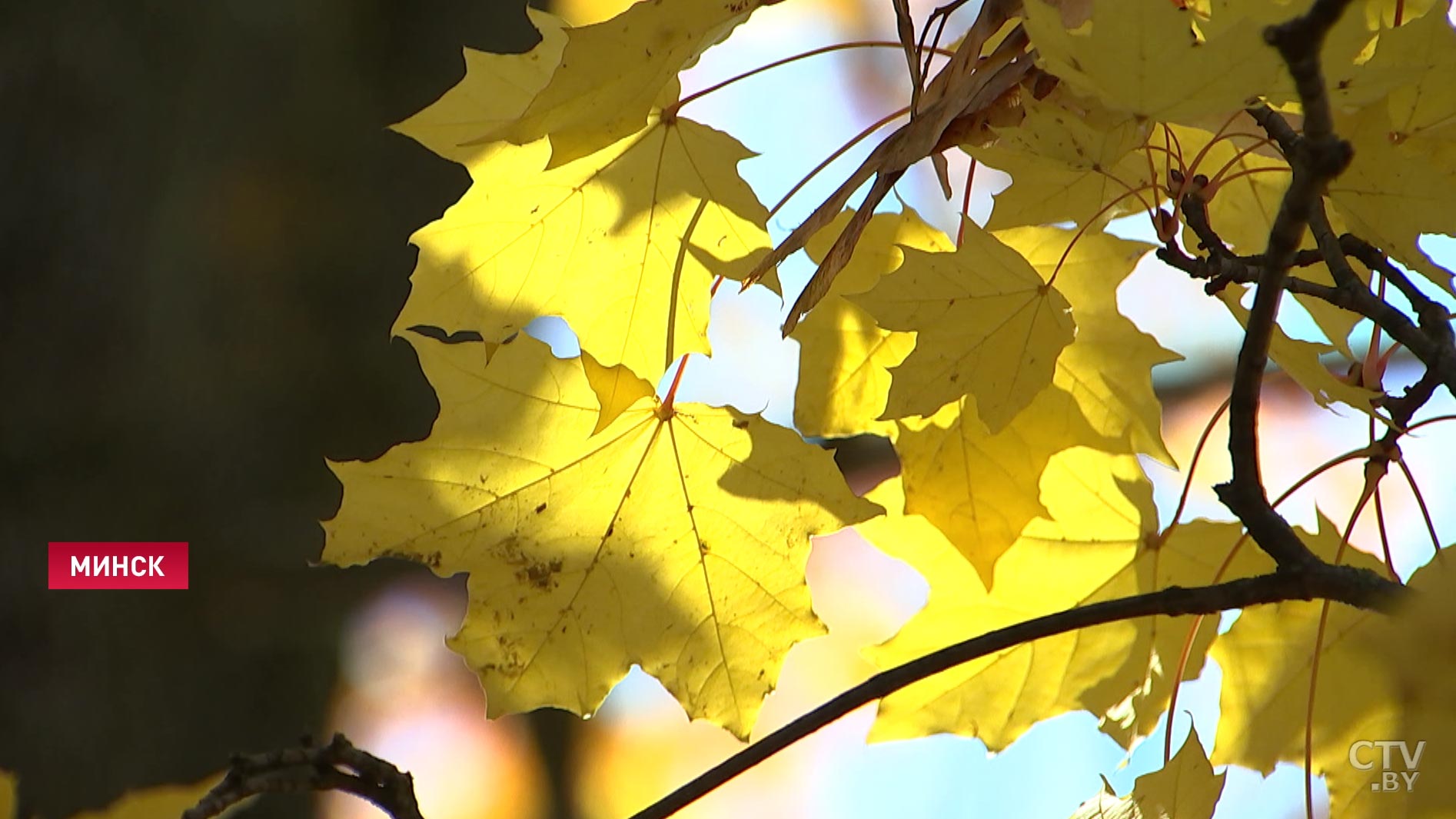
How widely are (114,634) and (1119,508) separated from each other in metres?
1.22

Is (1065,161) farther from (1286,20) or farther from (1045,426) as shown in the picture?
(1045,426)

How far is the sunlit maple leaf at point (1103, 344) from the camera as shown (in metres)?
0.64

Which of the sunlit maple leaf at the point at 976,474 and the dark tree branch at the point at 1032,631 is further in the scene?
the sunlit maple leaf at the point at 976,474

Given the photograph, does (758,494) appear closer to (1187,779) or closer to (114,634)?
(1187,779)

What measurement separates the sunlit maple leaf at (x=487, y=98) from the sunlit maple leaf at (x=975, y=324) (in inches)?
9.3

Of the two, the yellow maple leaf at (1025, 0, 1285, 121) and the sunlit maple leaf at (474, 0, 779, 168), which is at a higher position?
the sunlit maple leaf at (474, 0, 779, 168)

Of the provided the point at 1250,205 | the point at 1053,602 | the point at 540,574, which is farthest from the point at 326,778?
the point at 1250,205

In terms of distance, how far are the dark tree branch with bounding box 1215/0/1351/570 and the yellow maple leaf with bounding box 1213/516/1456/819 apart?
0.68 ft

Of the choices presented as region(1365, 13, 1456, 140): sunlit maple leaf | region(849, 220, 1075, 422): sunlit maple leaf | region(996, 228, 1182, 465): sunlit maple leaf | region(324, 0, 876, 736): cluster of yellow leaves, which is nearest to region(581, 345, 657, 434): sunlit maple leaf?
region(324, 0, 876, 736): cluster of yellow leaves

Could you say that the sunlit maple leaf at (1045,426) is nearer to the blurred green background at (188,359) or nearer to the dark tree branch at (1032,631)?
the dark tree branch at (1032,631)

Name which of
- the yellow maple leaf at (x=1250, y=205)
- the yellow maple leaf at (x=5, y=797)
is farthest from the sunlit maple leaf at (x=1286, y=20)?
the yellow maple leaf at (x=5, y=797)

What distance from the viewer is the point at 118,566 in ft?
4.63

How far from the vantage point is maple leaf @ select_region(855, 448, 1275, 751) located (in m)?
0.61

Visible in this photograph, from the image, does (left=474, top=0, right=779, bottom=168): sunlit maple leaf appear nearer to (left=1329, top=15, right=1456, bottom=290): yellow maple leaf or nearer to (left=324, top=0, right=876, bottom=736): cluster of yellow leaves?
(left=324, top=0, right=876, bottom=736): cluster of yellow leaves
